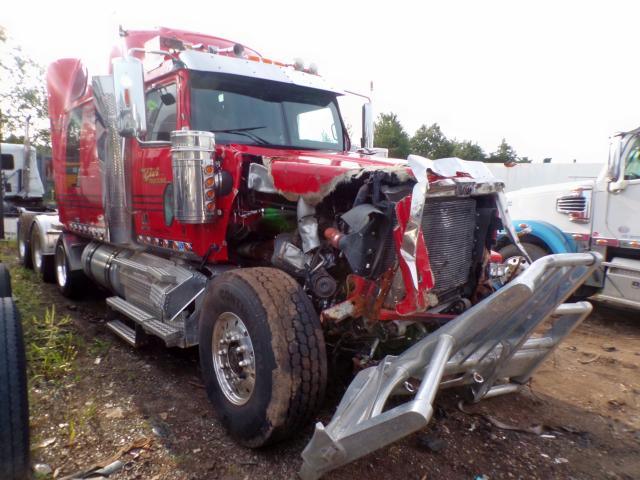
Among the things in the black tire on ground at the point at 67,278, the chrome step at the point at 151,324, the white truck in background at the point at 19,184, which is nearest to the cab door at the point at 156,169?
the chrome step at the point at 151,324

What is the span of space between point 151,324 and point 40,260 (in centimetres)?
466

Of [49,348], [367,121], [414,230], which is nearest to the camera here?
[414,230]

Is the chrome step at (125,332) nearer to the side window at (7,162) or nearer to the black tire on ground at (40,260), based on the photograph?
the black tire on ground at (40,260)

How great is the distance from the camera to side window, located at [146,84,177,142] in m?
4.03

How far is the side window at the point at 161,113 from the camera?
13.2 feet

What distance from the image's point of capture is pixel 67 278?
6.39 m

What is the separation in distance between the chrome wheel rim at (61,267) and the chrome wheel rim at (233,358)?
4.32m

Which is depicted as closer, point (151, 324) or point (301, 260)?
point (301, 260)

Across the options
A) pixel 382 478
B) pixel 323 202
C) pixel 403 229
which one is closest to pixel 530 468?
pixel 382 478

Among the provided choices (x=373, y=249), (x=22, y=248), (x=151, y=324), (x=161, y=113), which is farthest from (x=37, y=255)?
(x=373, y=249)

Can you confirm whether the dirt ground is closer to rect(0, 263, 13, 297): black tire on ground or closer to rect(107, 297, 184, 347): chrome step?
rect(107, 297, 184, 347): chrome step

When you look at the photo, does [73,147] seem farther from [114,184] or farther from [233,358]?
[233,358]

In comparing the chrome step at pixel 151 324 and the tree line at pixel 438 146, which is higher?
the tree line at pixel 438 146

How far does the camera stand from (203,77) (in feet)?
13.0
